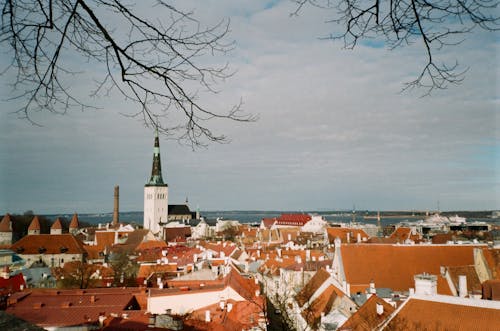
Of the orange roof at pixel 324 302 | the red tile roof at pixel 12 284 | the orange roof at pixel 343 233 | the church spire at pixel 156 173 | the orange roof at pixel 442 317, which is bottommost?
the red tile roof at pixel 12 284

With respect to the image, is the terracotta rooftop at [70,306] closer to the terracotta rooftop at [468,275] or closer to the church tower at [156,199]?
the terracotta rooftop at [468,275]

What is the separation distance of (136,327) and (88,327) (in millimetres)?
2471

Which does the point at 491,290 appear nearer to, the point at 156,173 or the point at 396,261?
the point at 396,261

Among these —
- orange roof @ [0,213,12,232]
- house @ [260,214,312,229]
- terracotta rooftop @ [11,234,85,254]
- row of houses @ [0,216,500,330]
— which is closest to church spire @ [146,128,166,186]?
house @ [260,214,312,229]

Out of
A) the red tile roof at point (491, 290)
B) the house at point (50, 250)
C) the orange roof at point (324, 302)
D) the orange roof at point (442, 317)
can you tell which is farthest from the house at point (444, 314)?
the house at point (50, 250)

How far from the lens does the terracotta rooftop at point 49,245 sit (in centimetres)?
4681

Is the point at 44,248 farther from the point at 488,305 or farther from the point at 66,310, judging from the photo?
the point at 488,305

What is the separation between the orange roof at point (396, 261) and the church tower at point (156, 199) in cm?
7671

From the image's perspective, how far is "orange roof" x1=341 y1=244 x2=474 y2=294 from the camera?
22938mm

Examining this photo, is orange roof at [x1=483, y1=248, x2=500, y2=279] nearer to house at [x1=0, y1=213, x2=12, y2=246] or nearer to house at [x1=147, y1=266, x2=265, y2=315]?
house at [x1=147, y1=266, x2=265, y2=315]

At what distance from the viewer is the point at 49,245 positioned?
47.8m

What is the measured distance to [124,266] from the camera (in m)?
35.9

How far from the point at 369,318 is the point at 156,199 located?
87.6 meters

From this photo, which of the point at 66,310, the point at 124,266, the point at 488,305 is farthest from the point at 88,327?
the point at 124,266
